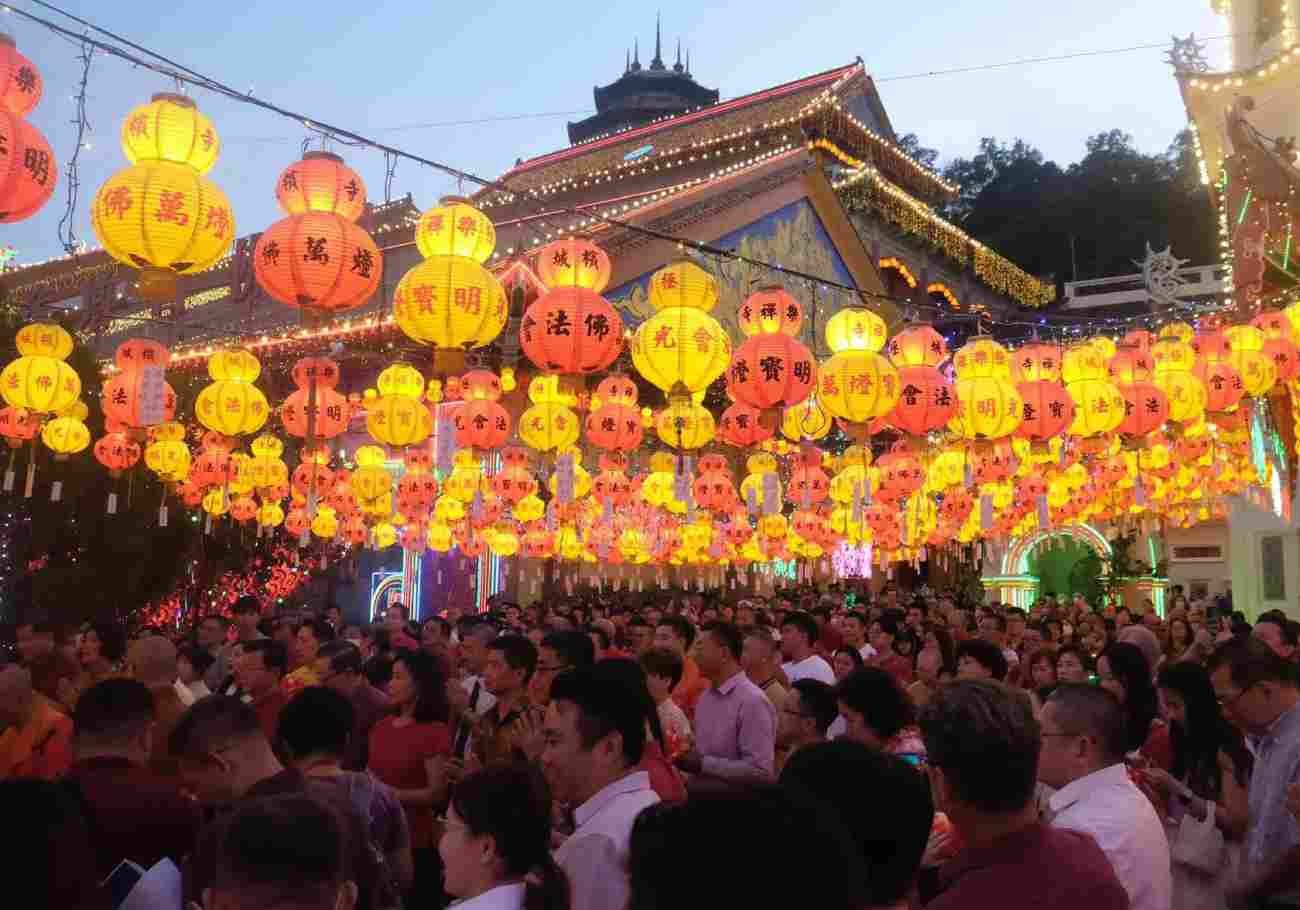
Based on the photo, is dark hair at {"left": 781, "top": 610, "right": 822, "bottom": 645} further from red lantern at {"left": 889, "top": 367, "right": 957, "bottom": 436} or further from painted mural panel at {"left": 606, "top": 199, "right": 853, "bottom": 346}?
painted mural panel at {"left": 606, "top": 199, "right": 853, "bottom": 346}

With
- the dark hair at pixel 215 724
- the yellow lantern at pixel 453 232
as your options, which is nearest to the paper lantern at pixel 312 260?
the yellow lantern at pixel 453 232

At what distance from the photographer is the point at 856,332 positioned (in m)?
8.82

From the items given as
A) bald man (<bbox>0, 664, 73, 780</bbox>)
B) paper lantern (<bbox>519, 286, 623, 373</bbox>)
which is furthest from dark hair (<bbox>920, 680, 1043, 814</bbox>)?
paper lantern (<bbox>519, 286, 623, 373</bbox>)

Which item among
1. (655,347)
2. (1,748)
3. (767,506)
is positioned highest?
(655,347)

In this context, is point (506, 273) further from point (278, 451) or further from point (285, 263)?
point (285, 263)

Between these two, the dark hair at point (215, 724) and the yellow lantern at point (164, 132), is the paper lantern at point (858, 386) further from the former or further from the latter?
the dark hair at point (215, 724)

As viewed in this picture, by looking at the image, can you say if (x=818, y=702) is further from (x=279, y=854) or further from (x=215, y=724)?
(x=279, y=854)

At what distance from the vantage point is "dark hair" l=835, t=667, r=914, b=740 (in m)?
3.78

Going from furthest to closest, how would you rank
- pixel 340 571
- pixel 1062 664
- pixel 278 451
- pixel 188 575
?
pixel 340 571 < pixel 188 575 < pixel 278 451 < pixel 1062 664

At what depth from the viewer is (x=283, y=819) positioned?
1.91 meters

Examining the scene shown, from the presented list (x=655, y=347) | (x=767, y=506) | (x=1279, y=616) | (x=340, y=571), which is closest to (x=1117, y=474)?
(x=767, y=506)

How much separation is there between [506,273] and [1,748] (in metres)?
11.1

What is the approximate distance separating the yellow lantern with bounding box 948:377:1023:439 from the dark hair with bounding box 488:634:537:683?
5.80 meters

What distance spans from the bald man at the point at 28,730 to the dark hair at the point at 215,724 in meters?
1.27
